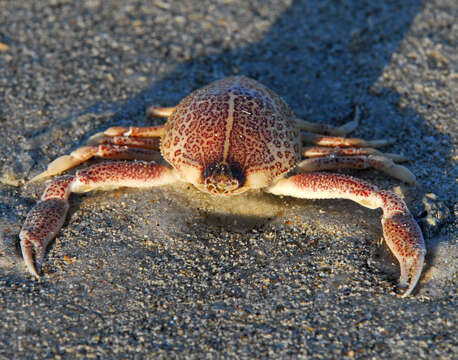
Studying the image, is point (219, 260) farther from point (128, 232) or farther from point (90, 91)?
point (90, 91)

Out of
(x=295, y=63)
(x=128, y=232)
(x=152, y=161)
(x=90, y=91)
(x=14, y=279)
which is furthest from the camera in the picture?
(x=295, y=63)

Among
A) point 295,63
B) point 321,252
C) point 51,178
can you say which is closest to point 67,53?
point 51,178

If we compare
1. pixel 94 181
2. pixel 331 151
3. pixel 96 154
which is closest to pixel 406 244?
pixel 331 151

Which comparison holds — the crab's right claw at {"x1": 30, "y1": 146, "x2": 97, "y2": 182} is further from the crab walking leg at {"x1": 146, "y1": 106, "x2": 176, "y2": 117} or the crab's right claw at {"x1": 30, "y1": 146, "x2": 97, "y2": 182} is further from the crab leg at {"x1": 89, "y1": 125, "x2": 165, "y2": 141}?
the crab walking leg at {"x1": 146, "y1": 106, "x2": 176, "y2": 117}

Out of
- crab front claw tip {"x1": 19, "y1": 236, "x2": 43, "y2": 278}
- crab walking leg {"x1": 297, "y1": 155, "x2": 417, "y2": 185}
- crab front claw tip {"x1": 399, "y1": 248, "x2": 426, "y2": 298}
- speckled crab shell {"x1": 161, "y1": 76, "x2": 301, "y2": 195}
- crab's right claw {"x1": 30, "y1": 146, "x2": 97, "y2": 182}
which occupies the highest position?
speckled crab shell {"x1": 161, "y1": 76, "x2": 301, "y2": 195}

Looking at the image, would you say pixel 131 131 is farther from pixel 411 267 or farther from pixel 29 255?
pixel 411 267

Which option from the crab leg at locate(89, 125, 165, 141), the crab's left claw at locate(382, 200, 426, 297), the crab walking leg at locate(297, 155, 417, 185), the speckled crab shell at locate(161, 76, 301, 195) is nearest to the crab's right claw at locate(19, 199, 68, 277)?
the crab leg at locate(89, 125, 165, 141)

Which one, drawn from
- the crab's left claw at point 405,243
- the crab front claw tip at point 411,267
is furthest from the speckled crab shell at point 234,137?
the crab front claw tip at point 411,267
